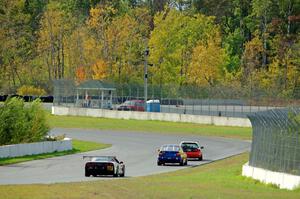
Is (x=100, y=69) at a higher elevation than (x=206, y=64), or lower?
lower

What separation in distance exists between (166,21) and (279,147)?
99.1 metres

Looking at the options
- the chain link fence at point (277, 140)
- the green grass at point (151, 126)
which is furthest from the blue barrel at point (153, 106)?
the chain link fence at point (277, 140)

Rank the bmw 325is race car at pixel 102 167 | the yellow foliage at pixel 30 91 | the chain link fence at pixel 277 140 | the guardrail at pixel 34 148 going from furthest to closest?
1. the yellow foliage at pixel 30 91
2. the guardrail at pixel 34 148
3. the bmw 325is race car at pixel 102 167
4. the chain link fence at pixel 277 140

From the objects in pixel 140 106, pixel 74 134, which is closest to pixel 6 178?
pixel 74 134

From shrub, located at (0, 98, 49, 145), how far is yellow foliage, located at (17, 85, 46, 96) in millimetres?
68317

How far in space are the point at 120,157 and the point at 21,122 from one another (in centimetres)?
744

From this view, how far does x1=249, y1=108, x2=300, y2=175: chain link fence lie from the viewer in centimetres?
3325

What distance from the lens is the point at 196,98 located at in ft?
315

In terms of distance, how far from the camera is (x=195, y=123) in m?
90.1

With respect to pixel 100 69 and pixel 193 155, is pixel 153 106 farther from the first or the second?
pixel 193 155

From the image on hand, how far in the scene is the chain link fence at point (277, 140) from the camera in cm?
3325

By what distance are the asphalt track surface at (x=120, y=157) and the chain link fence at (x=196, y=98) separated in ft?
37.9

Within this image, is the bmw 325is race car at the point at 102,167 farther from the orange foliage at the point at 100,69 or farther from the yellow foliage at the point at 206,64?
the orange foliage at the point at 100,69

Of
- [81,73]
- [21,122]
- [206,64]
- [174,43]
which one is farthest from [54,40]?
[21,122]
